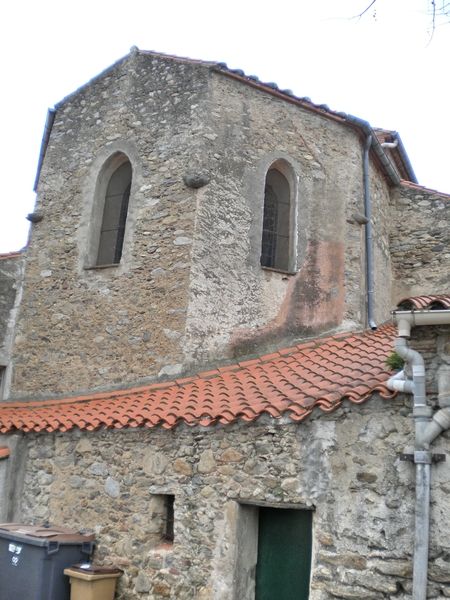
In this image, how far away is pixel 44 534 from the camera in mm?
6906

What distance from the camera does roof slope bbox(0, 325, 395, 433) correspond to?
6129 millimetres

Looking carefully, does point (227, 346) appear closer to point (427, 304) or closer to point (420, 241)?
point (427, 304)

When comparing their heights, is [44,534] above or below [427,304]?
below

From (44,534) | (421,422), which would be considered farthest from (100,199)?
(421,422)

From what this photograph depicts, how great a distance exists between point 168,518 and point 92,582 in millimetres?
1004

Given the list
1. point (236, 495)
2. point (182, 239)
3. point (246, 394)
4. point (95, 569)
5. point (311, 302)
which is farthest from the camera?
point (311, 302)

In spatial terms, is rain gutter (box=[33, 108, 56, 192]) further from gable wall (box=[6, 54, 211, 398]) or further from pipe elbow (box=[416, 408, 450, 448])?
pipe elbow (box=[416, 408, 450, 448])

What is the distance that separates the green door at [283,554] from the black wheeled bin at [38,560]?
2.03 m

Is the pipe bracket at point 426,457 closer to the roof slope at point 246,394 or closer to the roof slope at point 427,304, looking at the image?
the roof slope at point 246,394

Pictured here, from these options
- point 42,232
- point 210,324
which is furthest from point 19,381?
point 210,324

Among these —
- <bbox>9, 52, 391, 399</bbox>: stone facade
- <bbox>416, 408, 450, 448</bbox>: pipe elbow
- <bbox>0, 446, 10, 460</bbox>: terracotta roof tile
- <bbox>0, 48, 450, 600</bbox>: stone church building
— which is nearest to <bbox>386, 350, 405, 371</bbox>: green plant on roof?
<bbox>0, 48, 450, 600</bbox>: stone church building

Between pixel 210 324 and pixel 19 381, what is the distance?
11.2ft

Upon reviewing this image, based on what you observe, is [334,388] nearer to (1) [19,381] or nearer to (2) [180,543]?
(2) [180,543]

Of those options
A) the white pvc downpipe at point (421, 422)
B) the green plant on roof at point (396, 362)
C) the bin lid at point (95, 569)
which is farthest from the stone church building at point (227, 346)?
the green plant on roof at point (396, 362)
